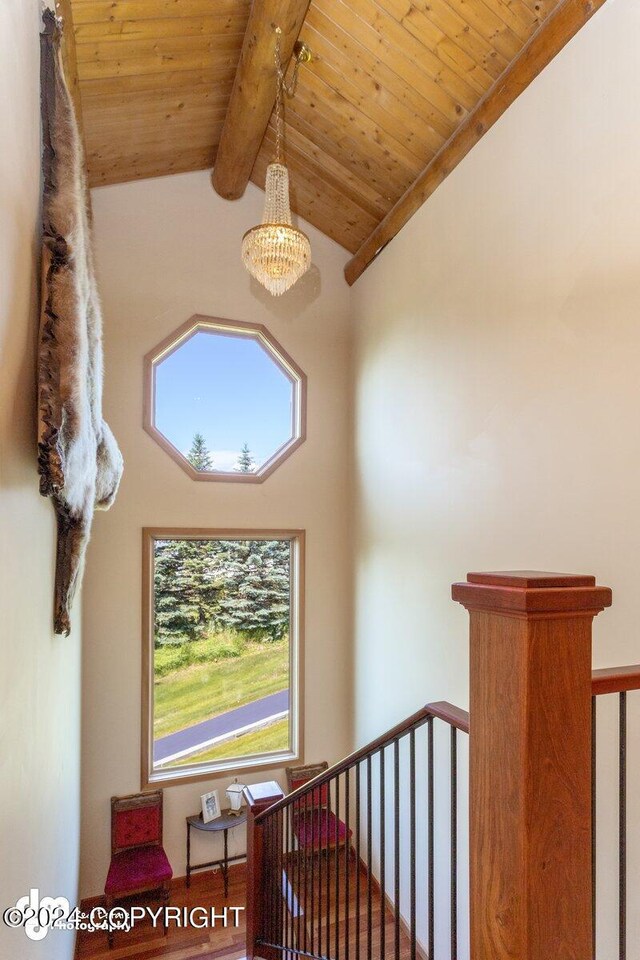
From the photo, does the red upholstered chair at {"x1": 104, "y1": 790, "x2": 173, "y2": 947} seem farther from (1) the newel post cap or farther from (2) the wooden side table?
(1) the newel post cap

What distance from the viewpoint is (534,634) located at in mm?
896

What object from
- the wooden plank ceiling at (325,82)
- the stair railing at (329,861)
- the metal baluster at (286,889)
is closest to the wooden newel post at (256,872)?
the stair railing at (329,861)

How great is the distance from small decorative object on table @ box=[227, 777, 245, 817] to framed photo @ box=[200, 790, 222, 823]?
0.31 ft

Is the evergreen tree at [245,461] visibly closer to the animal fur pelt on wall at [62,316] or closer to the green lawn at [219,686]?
the green lawn at [219,686]

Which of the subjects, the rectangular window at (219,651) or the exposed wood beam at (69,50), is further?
the rectangular window at (219,651)

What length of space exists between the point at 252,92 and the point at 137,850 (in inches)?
211

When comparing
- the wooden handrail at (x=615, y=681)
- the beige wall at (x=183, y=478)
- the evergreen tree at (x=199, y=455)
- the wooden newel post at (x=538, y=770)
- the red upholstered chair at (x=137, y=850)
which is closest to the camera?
the wooden newel post at (x=538, y=770)

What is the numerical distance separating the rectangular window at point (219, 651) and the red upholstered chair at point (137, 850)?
0.62 feet

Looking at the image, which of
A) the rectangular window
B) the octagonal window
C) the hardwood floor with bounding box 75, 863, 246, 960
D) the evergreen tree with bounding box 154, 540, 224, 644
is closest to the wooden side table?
the hardwood floor with bounding box 75, 863, 246, 960

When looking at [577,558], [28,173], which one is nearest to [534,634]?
[577,558]

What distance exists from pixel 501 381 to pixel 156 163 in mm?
3259

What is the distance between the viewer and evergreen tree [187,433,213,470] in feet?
14.0

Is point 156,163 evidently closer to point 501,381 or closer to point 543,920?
point 501,381

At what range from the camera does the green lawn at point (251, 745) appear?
4199 millimetres
